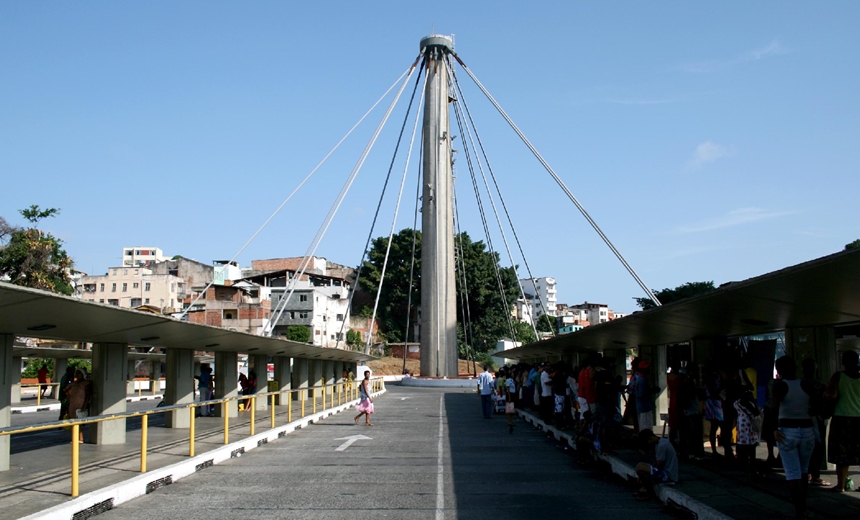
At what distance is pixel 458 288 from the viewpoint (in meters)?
79.8

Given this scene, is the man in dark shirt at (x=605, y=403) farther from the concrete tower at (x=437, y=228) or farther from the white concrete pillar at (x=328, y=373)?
the concrete tower at (x=437, y=228)

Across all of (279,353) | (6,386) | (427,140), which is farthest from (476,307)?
(6,386)


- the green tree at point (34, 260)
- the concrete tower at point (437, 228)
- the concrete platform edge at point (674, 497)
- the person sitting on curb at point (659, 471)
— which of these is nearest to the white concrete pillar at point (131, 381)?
the green tree at point (34, 260)

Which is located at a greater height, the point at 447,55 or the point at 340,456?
the point at 447,55

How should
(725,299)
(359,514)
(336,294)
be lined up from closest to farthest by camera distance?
(359,514) → (725,299) → (336,294)

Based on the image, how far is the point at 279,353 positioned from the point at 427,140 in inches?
1327

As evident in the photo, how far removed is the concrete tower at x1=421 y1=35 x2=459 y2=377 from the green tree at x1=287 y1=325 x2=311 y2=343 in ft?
64.3

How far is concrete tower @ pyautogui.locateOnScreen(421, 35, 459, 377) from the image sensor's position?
5531 cm

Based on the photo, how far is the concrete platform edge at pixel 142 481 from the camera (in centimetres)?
841

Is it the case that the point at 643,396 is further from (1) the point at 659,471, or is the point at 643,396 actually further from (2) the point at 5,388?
(2) the point at 5,388

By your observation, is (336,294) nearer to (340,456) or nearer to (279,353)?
(279,353)

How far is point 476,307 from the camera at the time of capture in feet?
268

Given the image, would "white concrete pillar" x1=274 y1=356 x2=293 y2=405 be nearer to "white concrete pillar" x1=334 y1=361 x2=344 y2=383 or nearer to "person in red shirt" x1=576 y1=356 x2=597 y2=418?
"white concrete pillar" x1=334 y1=361 x2=344 y2=383

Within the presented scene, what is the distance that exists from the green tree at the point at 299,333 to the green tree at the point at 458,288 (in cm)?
918
